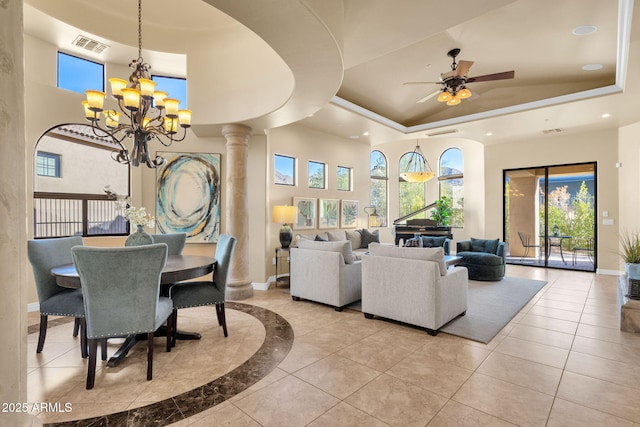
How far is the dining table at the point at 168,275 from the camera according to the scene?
2521 millimetres

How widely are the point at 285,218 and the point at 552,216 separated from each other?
668 centimetres

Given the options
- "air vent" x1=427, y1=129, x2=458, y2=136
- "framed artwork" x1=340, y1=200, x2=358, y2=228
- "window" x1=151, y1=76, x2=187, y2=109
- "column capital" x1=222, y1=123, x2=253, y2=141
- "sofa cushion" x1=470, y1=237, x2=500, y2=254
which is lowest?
"sofa cushion" x1=470, y1=237, x2=500, y2=254

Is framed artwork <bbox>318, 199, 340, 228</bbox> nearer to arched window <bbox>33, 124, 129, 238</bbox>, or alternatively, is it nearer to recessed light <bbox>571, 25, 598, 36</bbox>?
arched window <bbox>33, 124, 129, 238</bbox>

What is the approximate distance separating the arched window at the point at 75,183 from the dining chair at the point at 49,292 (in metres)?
1.47

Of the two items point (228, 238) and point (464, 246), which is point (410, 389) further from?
point (464, 246)

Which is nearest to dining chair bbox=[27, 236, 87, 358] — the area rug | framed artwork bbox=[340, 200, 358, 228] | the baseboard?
the area rug

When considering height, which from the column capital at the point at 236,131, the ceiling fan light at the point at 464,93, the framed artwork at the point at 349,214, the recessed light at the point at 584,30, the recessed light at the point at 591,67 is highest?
the recessed light at the point at 584,30

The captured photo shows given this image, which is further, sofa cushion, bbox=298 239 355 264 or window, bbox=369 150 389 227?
window, bbox=369 150 389 227

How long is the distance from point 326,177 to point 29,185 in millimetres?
5257

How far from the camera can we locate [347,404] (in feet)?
7.23

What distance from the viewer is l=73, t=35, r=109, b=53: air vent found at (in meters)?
4.43

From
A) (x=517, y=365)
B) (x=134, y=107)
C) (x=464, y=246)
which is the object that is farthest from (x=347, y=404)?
(x=464, y=246)

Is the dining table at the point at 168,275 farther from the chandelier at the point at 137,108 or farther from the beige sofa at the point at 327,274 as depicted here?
the beige sofa at the point at 327,274

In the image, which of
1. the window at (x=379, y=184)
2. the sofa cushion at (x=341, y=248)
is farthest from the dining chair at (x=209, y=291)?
the window at (x=379, y=184)
